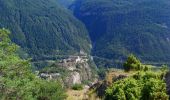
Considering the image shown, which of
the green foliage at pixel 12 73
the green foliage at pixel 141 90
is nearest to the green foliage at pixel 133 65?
the green foliage at pixel 141 90

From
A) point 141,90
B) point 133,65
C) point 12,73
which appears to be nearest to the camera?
point 141,90

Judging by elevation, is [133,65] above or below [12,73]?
above

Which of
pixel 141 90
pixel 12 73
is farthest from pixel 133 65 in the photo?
pixel 12 73

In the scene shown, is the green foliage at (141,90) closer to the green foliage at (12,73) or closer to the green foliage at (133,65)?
the green foliage at (12,73)

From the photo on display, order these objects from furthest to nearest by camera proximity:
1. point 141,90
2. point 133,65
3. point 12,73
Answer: point 133,65
point 12,73
point 141,90

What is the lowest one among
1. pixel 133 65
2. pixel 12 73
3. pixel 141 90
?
pixel 141 90

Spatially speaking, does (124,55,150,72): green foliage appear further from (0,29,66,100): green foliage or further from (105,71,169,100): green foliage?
(0,29,66,100): green foliage

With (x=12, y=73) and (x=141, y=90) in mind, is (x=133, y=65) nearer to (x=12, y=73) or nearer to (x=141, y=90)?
(x=141, y=90)

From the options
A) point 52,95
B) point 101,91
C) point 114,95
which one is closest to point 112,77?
point 101,91
